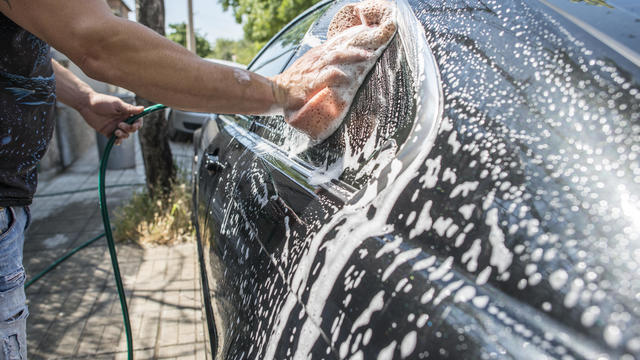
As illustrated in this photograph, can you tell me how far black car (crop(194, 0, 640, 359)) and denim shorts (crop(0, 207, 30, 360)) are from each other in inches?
27.5

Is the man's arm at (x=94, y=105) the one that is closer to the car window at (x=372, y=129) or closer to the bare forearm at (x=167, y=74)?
the bare forearm at (x=167, y=74)

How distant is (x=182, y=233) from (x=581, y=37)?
359 centimetres

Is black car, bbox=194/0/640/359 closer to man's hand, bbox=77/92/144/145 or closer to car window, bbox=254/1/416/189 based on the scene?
car window, bbox=254/1/416/189

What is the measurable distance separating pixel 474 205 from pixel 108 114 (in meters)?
1.89

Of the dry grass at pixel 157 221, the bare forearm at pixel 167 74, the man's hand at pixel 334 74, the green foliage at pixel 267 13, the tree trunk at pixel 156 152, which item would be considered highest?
the green foliage at pixel 267 13

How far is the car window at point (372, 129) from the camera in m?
0.91

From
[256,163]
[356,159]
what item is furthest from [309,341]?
[256,163]

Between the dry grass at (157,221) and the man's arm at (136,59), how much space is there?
287 centimetres

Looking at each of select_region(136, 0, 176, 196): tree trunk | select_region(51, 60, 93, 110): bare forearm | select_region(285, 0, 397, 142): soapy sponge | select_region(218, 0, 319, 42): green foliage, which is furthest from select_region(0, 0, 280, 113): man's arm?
select_region(218, 0, 319, 42): green foliage

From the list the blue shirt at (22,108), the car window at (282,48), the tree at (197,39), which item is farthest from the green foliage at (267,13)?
the tree at (197,39)

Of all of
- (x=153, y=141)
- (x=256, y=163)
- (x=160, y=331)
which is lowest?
(x=160, y=331)

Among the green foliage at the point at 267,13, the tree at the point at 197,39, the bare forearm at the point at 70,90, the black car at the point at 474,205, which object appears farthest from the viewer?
the tree at the point at 197,39

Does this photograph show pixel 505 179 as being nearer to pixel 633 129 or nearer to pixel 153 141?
pixel 633 129

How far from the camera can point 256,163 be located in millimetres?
1497
